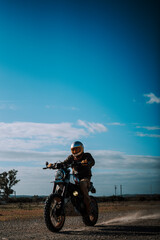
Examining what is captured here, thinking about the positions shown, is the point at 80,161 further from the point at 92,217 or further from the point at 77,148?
the point at 92,217

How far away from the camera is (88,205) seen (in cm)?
Result: 860

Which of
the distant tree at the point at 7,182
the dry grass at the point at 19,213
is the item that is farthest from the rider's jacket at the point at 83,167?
the distant tree at the point at 7,182

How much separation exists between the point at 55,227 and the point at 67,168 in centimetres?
152

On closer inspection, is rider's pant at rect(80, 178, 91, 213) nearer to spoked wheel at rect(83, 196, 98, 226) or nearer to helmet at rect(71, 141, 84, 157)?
spoked wheel at rect(83, 196, 98, 226)

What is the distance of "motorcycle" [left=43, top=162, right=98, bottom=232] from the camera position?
757 centimetres

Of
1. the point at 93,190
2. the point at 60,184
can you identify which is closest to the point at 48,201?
the point at 60,184

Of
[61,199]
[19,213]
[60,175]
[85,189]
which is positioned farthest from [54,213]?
[19,213]

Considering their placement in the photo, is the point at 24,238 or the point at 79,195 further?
the point at 79,195

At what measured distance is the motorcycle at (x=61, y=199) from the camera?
7566mm

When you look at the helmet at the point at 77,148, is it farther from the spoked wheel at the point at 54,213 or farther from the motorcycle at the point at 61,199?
the spoked wheel at the point at 54,213

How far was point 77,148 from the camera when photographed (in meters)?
8.85

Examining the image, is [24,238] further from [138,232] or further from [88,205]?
[138,232]

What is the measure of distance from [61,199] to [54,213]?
38 centimetres

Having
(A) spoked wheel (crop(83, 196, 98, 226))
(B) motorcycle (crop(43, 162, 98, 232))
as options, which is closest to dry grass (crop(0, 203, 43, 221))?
(A) spoked wheel (crop(83, 196, 98, 226))
